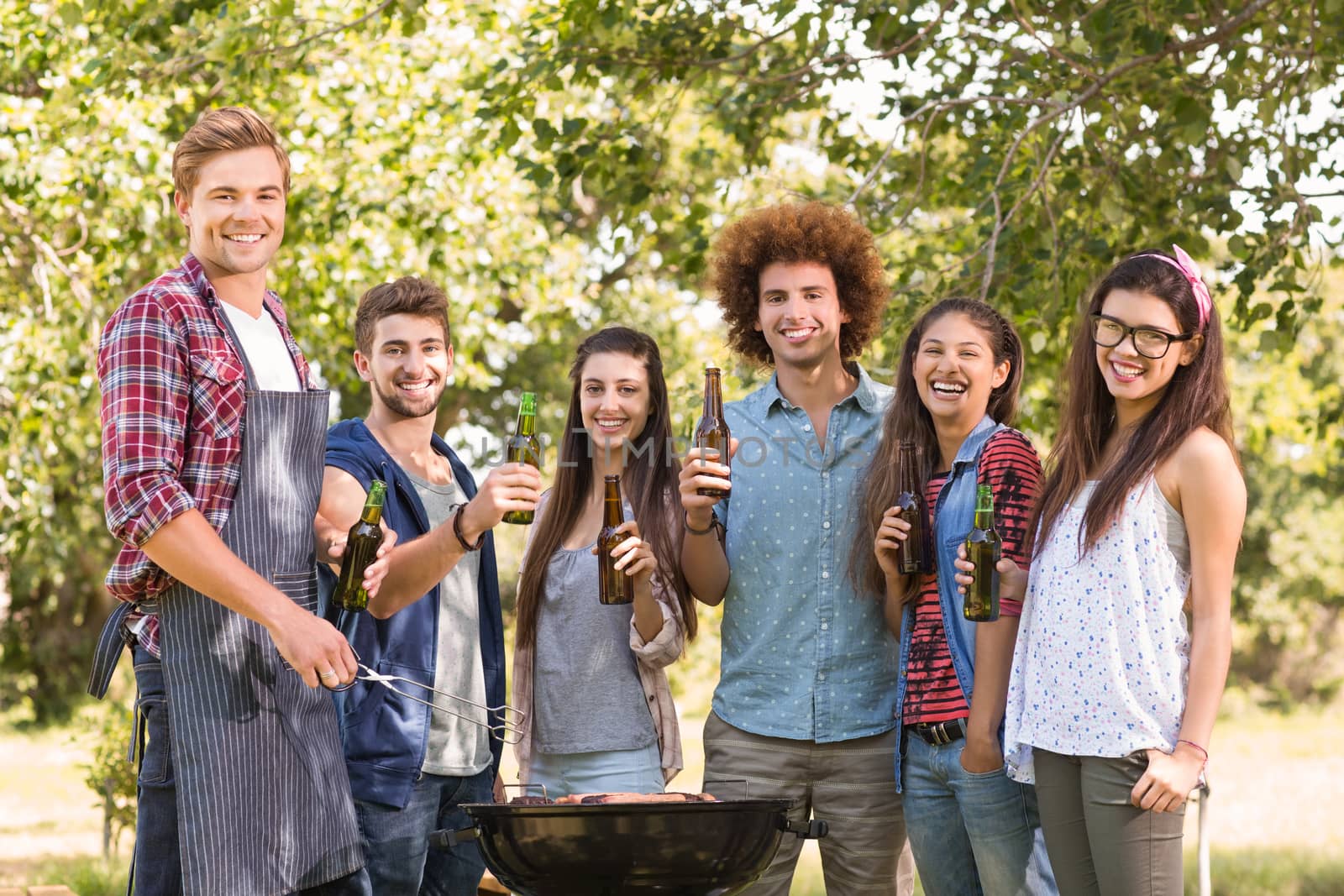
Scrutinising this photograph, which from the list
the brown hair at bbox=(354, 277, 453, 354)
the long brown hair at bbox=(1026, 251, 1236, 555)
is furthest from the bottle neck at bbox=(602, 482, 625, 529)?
the long brown hair at bbox=(1026, 251, 1236, 555)

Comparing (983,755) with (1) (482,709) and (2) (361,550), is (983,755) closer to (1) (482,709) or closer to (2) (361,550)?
(1) (482,709)

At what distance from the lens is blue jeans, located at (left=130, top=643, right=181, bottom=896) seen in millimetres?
2736

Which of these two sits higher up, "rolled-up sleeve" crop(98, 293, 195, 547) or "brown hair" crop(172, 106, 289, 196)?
"brown hair" crop(172, 106, 289, 196)

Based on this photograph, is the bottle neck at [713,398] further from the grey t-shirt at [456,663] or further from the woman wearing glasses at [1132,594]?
the woman wearing glasses at [1132,594]

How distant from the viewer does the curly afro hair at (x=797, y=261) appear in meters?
4.02

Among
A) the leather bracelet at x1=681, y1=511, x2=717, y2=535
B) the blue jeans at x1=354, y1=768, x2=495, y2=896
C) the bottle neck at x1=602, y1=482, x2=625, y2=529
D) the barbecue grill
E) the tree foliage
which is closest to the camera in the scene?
the barbecue grill

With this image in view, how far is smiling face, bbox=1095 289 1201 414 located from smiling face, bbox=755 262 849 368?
0.89 metres

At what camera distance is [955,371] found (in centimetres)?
358

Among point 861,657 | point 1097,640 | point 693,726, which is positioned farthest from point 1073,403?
point 693,726

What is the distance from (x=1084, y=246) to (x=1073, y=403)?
2.52m

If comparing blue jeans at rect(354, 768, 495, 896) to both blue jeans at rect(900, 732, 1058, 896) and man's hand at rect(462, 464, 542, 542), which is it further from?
blue jeans at rect(900, 732, 1058, 896)

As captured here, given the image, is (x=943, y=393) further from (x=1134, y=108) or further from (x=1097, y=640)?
(x=1134, y=108)

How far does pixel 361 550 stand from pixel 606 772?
925 mm

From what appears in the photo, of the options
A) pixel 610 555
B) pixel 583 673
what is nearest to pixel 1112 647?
pixel 610 555
